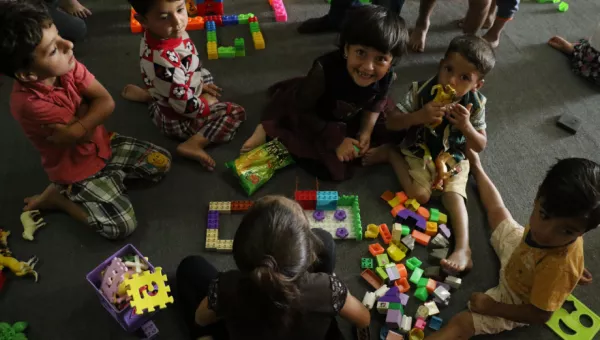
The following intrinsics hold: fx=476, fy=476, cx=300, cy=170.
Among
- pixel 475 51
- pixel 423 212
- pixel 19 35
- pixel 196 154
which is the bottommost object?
pixel 423 212

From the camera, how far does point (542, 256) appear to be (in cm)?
136

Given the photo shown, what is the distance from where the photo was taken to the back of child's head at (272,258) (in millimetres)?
968

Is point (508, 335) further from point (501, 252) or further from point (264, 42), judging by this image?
point (264, 42)

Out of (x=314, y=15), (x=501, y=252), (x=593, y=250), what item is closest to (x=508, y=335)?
(x=501, y=252)

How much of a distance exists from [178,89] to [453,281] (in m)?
1.21

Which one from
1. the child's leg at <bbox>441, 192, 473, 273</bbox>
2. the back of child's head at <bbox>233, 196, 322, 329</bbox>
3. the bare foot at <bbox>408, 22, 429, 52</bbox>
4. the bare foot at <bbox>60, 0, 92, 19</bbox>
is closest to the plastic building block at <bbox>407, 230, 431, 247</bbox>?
the child's leg at <bbox>441, 192, 473, 273</bbox>

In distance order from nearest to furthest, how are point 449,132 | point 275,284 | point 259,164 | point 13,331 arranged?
1. point 275,284
2. point 13,331
3. point 449,132
4. point 259,164

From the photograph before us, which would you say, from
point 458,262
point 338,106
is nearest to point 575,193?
point 458,262

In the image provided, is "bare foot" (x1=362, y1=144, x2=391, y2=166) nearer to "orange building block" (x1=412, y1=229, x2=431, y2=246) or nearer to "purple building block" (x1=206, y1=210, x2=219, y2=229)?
"orange building block" (x1=412, y1=229, x2=431, y2=246)

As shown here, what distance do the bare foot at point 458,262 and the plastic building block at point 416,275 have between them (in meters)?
0.08

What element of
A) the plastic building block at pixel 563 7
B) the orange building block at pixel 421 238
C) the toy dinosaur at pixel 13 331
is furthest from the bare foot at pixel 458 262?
the plastic building block at pixel 563 7

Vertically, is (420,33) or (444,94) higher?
(444,94)

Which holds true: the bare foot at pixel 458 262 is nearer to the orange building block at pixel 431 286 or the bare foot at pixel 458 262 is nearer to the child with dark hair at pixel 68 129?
the orange building block at pixel 431 286

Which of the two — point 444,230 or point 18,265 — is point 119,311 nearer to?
point 18,265
